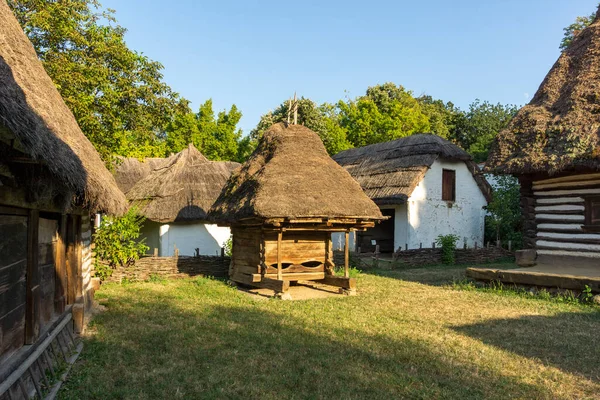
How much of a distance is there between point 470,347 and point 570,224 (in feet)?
23.2

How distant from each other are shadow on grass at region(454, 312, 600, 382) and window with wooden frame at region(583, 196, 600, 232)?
3.26 m

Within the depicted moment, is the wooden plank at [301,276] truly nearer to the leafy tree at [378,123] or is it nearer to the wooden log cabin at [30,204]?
the wooden log cabin at [30,204]

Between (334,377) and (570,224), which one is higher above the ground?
(570,224)

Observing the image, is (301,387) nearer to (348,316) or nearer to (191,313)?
(348,316)

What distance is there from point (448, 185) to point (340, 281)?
12.5 meters

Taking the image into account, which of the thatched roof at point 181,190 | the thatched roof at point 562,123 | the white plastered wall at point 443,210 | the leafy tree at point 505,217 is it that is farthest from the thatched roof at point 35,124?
the leafy tree at point 505,217

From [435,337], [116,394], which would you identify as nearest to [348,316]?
Result: [435,337]

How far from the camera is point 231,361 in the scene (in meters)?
6.54

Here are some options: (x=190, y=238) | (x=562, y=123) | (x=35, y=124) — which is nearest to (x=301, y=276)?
(x=562, y=123)

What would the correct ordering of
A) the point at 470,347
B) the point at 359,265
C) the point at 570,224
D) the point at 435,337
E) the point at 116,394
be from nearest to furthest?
the point at 116,394, the point at 470,347, the point at 435,337, the point at 570,224, the point at 359,265

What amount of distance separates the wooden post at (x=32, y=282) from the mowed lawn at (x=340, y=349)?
75cm

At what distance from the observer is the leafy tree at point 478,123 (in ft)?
139

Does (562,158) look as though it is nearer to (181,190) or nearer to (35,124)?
(35,124)

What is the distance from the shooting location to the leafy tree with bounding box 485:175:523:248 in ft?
77.1
